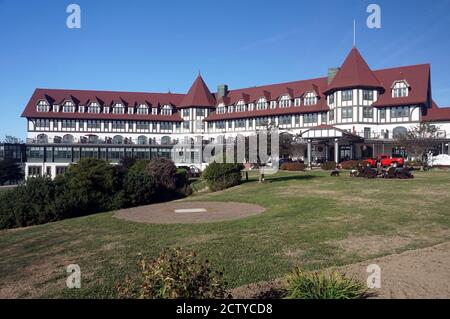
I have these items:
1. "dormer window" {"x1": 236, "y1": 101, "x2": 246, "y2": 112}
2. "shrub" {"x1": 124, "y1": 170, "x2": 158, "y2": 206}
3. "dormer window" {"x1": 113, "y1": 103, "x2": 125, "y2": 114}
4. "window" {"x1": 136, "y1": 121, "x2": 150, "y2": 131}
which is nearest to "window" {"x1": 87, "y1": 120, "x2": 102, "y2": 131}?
"dormer window" {"x1": 113, "y1": 103, "x2": 125, "y2": 114}

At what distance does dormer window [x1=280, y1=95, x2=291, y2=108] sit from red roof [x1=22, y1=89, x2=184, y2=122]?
19.7 meters

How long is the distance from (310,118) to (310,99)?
3107 mm

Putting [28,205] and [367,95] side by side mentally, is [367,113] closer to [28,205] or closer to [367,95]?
[367,95]

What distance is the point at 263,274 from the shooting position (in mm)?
7332

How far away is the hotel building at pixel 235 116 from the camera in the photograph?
159 feet

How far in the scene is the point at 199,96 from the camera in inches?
2650

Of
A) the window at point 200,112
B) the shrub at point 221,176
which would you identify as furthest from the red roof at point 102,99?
the shrub at point 221,176

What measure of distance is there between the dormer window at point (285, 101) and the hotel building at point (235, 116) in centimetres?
16

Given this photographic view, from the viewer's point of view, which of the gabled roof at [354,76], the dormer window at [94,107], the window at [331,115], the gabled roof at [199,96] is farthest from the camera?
the gabled roof at [199,96]

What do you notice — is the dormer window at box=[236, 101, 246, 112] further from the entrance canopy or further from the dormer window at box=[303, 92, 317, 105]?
the entrance canopy

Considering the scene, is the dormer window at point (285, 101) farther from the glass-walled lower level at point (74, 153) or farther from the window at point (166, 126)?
the glass-walled lower level at point (74, 153)

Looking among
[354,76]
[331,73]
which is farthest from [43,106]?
→ [354,76]
